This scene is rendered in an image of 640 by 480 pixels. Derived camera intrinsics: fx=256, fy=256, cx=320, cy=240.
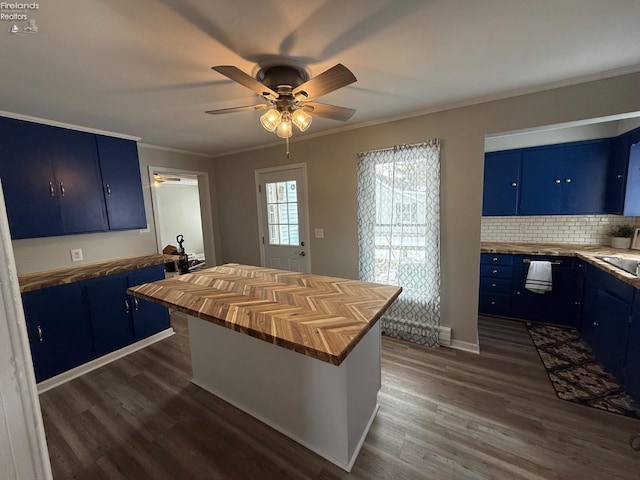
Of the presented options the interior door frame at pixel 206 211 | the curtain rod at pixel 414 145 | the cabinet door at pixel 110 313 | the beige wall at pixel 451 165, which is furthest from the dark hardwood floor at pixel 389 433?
the interior door frame at pixel 206 211

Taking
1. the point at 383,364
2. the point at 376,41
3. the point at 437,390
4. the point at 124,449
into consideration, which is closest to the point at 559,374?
the point at 437,390

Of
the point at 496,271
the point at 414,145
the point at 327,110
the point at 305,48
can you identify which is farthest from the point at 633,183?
the point at 305,48

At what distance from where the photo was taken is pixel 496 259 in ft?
10.4

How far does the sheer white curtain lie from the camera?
2562 millimetres

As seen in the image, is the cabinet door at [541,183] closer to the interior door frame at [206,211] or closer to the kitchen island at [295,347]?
the kitchen island at [295,347]

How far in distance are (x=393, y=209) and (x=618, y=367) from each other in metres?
2.13

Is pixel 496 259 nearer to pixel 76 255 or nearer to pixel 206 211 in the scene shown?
pixel 206 211

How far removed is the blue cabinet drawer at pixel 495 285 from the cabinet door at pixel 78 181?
14.9 feet

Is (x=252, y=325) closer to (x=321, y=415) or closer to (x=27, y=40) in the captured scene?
(x=321, y=415)

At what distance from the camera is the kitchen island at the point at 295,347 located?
1249 mm

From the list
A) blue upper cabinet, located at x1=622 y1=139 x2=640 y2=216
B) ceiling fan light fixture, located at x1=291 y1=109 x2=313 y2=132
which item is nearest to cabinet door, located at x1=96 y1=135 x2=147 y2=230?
ceiling fan light fixture, located at x1=291 y1=109 x2=313 y2=132

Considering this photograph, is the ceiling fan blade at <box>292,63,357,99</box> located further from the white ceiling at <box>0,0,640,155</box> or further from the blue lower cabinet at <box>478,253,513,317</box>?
the blue lower cabinet at <box>478,253,513,317</box>

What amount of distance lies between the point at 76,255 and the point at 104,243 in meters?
0.27

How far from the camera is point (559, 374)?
2156 millimetres
